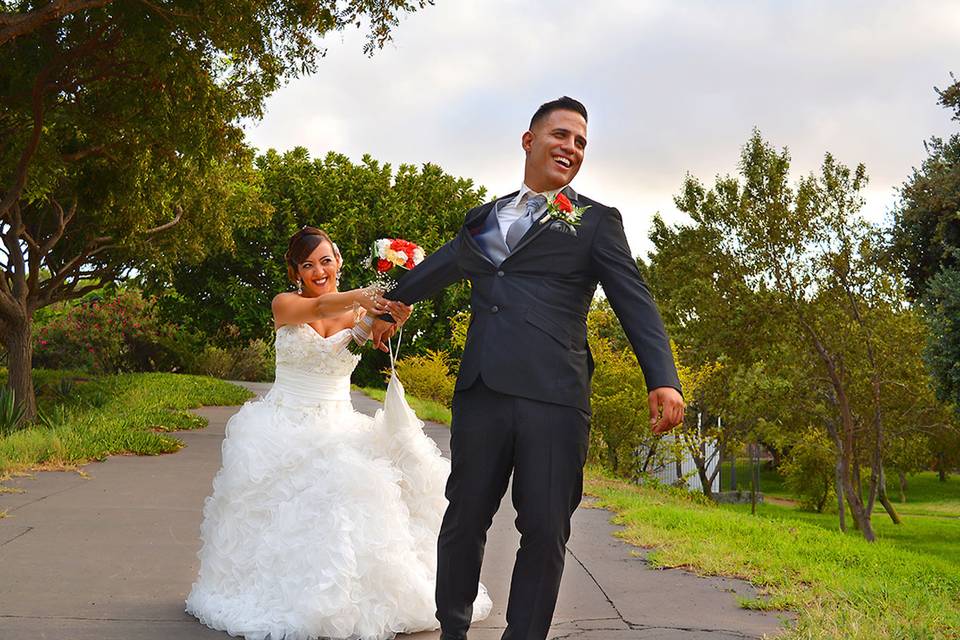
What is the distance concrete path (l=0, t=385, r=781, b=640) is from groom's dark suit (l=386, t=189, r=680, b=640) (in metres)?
1.37

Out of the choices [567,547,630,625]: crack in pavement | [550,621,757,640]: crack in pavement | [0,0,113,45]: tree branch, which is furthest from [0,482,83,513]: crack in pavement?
[550,621,757,640]: crack in pavement

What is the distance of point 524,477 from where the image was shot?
3.48m

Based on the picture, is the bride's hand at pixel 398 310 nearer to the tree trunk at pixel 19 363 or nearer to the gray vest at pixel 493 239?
the gray vest at pixel 493 239

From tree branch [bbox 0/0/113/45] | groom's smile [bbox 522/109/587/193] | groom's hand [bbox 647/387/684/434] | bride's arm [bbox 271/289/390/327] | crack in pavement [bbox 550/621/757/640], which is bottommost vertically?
crack in pavement [bbox 550/621/757/640]

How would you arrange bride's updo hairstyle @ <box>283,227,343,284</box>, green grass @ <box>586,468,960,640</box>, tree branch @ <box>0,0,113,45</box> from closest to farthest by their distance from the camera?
green grass @ <box>586,468,960,640</box> < bride's updo hairstyle @ <box>283,227,343,284</box> < tree branch @ <box>0,0,113,45</box>

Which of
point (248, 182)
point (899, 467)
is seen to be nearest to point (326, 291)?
point (248, 182)

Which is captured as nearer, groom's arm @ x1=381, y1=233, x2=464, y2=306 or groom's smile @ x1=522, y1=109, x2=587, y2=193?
groom's smile @ x1=522, y1=109, x2=587, y2=193

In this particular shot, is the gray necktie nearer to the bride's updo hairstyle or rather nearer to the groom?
the groom

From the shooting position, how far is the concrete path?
4949mm

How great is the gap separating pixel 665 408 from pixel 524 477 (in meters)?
0.56

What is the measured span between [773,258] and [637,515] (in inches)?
679

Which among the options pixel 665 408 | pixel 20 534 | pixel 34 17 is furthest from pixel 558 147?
pixel 34 17

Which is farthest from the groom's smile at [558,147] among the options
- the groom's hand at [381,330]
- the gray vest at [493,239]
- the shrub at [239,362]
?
the shrub at [239,362]

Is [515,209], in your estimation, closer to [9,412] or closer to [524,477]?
[524,477]
